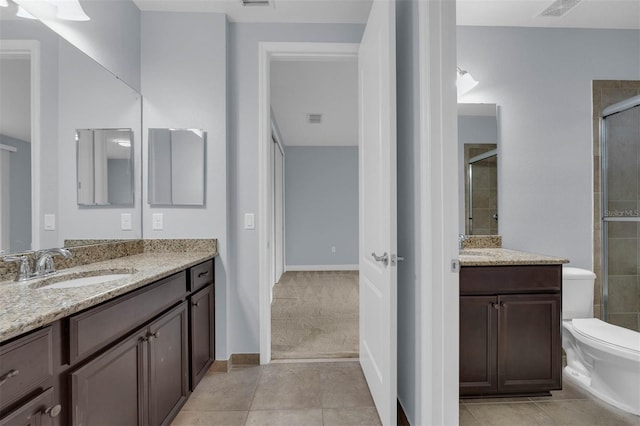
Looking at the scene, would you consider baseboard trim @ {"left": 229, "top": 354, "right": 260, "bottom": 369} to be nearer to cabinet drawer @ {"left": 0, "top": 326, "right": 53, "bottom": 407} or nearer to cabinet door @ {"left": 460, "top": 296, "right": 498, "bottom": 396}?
cabinet door @ {"left": 460, "top": 296, "right": 498, "bottom": 396}

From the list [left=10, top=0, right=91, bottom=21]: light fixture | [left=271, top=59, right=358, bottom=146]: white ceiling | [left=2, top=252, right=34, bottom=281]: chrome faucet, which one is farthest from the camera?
[left=271, top=59, right=358, bottom=146]: white ceiling

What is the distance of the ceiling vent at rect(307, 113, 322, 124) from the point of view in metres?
4.59

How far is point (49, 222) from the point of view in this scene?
1.49 meters

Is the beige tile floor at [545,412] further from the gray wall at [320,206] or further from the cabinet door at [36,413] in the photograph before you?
the gray wall at [320,206]

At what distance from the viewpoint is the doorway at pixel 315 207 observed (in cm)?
288

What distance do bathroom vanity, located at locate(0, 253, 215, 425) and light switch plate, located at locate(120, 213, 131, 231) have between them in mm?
250

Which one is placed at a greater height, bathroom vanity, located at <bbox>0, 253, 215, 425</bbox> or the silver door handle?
the silver door handle

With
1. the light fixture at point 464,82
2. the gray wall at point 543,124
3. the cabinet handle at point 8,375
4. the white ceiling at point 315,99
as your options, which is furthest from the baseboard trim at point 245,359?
the light fixture at point 464,82

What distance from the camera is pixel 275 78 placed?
3.37 metres

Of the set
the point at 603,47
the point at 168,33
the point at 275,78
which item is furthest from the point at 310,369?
the point at 603,47

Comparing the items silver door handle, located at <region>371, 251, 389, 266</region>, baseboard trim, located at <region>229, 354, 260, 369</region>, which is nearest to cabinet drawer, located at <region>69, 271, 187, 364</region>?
baseboard trim, located at <region>229, 354, 260, 369</region>

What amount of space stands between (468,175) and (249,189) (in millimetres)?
1715

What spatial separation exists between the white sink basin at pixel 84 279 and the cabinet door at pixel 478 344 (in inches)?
71.6

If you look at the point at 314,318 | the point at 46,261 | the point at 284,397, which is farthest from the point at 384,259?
the point at 314,318
